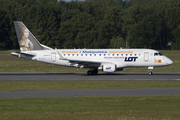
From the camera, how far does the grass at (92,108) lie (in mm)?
13133

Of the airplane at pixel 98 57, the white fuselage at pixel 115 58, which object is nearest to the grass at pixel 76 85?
the airplane at pixel 98 57

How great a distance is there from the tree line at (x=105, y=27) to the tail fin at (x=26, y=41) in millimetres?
61753

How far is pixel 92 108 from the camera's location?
15.2m

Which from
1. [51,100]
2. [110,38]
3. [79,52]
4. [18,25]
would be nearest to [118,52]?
[79,52]

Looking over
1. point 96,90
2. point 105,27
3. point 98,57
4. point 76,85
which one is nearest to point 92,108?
point 96,90

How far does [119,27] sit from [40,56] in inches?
2965

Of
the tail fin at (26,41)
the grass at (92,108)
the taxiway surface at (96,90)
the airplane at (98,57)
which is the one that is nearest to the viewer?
the grass at (92,108)

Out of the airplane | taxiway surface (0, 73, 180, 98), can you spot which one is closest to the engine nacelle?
the airplane

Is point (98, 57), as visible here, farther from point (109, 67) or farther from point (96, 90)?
point (96, 90)

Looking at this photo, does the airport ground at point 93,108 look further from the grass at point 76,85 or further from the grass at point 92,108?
the grass at point 76,85

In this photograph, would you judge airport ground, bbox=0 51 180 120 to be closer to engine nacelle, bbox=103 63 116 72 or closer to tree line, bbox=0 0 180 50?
engine nacelle, bbox=103 63 116 72

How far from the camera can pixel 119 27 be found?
110938mm

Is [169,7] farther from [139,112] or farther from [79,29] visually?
[139,112]

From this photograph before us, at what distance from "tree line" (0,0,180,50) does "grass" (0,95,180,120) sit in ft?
269
